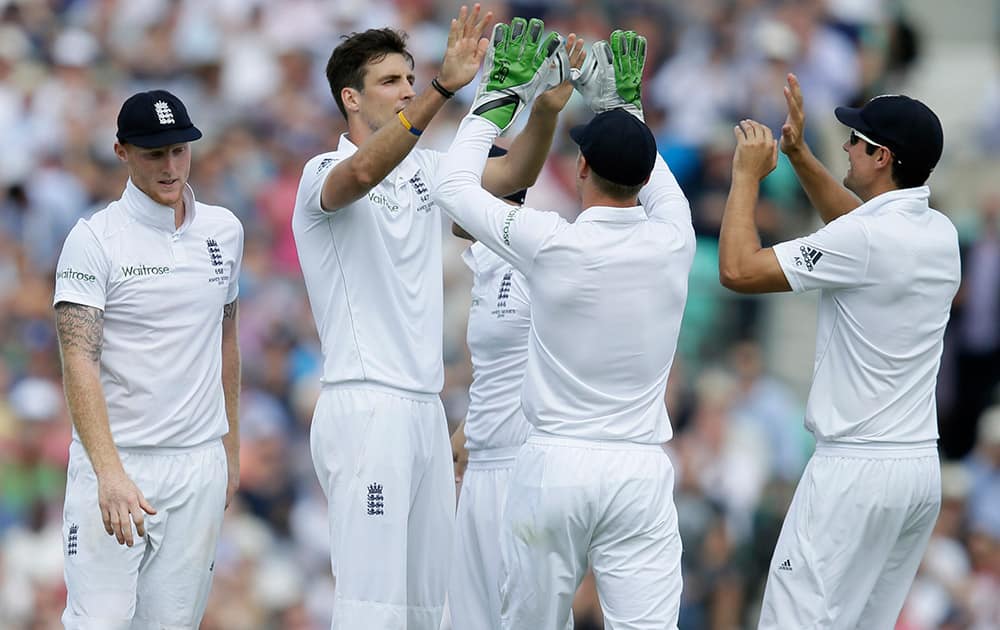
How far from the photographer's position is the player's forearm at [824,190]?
26.9 ft

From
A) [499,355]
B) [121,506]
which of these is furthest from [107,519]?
[499,355]

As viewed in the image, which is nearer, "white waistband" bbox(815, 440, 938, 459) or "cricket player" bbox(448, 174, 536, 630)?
"white waistband" bbox(815, 440, 938, 459)

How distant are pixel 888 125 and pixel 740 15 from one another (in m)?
8.46

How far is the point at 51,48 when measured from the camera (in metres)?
16.7

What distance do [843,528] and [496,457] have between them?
5.97 ft

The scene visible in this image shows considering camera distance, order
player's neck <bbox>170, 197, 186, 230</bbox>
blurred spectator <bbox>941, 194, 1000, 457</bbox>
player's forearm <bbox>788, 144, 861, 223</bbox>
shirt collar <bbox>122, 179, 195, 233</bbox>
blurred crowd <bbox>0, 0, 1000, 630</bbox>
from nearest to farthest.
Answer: shirt collar <bbox>122, 179, 195, 233</bbox>
player's neck <bbox>170, 197, 186, 230</bbox>
player's forearm <bbox>788, 144, 861, 223</bbox>
blurred crowd <bbox>0, 0, 1000, 630</bbox>
blurred spectator <bbox>941, 194, 1000, 457</bbox>

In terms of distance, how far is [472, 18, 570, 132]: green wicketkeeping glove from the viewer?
7.41 meters

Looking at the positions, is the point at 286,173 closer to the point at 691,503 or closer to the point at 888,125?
the point at 691,503

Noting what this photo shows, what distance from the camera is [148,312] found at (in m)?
7.62

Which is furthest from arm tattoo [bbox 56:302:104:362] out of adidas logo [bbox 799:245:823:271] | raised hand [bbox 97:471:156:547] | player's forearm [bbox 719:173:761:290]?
adidas logo [bbox 799:245:823:271]

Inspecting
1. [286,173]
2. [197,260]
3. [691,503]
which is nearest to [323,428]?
[197,260]

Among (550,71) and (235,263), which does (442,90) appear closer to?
(550,71)

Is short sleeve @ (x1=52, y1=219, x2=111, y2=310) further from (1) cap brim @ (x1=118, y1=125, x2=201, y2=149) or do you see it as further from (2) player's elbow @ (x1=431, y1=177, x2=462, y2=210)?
(2) player's elbow @ (x1=431, y1=177, x2=462, y2=210)

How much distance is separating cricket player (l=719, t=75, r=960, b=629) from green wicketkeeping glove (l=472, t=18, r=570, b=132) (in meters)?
0.95
